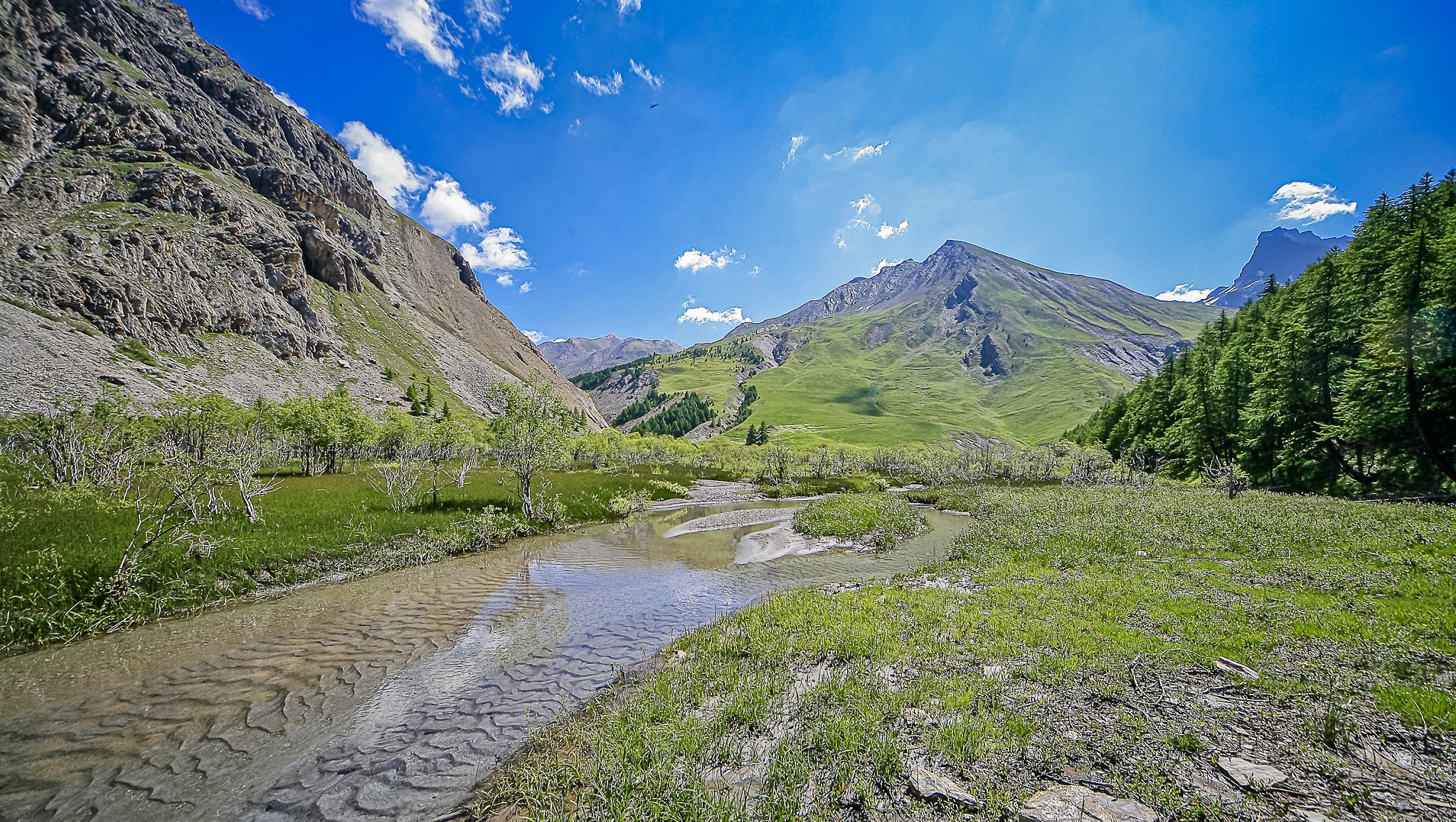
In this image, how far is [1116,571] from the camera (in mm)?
18562

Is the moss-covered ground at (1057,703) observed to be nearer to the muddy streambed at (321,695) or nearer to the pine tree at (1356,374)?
the muddy streambed at (321,695)

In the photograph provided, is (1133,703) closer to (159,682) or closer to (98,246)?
(159,682)

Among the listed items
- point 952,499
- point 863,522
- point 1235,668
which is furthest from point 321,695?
point 952,499

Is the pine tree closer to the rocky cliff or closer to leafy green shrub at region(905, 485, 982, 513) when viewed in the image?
leafy green shrub at region(905, 485, 982, 513)

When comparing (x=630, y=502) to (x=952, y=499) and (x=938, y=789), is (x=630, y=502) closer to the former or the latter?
(x=952, y=499)

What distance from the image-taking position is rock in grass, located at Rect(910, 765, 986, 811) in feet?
21.9

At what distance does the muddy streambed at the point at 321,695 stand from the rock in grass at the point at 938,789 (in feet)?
26.9

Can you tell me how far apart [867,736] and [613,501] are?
42028mm

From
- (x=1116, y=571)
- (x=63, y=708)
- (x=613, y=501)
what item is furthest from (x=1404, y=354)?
(x=63, y=708)

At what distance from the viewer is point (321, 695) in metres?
12.3

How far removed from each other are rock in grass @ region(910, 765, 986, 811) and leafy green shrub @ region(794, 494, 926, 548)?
28262mm

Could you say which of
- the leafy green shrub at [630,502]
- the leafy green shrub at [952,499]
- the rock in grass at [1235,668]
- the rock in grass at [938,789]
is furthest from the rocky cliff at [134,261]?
the rock in grass at [1235,668]

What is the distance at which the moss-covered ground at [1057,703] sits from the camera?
668cm

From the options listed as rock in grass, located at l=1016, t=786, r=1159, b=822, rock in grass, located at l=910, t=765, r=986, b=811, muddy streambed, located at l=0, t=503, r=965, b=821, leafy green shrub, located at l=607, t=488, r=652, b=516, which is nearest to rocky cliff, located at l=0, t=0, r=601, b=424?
leafy green shrub, located at l=607, t=488, r=652, b=516
